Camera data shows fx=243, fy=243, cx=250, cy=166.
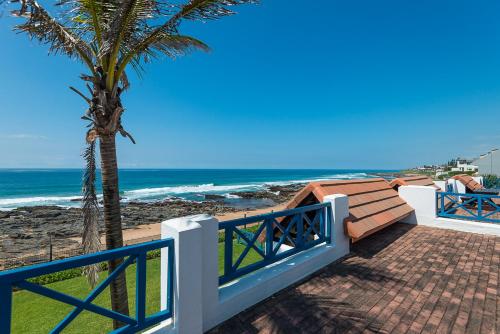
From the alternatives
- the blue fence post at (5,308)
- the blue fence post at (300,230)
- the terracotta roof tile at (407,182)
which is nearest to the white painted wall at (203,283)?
the blue fence post at (300,230)

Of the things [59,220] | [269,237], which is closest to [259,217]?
[269,237]

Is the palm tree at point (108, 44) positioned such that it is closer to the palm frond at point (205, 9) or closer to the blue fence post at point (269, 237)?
the palm frond at point (205, 9)

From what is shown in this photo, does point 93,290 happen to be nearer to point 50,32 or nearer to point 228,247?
point 228,247

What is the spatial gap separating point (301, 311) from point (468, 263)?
3.94 metres

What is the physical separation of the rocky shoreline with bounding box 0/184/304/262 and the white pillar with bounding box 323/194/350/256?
18570 mm

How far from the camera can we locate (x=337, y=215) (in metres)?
5.03

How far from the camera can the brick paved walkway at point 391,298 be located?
114 inches

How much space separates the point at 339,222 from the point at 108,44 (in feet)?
16.9

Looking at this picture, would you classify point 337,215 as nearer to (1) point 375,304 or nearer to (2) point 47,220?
(1) point 375,304

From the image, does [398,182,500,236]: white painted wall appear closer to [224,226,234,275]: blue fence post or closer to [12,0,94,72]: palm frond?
[224,226,234,275]: blue fence post

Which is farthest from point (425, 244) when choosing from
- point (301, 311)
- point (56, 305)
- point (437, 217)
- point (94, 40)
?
point (56, 305)

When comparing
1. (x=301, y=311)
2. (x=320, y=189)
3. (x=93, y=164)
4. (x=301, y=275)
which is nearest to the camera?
(x=301, y=311)

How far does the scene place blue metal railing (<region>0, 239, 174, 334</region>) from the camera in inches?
63.9

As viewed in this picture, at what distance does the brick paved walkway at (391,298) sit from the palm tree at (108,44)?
2.65m
